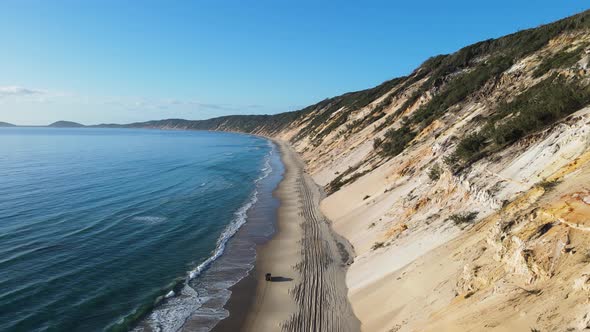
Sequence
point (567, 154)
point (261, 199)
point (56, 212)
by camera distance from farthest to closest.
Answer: point (261, 199) → point (56, 212) → point (567, 154)

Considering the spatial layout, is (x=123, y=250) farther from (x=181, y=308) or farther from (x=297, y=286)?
(x=297, y=286)

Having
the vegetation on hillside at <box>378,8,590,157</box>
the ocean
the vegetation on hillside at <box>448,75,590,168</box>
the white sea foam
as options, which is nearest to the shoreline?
the ocean

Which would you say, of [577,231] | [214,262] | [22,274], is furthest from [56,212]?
[577,231]

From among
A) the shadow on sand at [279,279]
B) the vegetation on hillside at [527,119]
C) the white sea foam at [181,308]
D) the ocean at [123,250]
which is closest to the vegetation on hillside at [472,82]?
the vegetation on hillside at [527,119]

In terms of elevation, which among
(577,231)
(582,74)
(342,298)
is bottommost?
(342,298)

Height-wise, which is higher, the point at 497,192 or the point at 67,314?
the point at 497,192

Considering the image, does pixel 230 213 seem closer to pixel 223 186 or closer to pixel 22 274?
pixel 223 186

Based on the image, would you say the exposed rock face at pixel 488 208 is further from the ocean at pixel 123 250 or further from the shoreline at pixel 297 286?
the ocean at pixel 123 250
